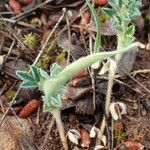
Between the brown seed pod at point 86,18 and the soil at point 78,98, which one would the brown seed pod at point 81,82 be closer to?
the soil at point 78,98

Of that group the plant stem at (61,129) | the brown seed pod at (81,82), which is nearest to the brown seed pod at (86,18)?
the brown seed pod at (81,82)

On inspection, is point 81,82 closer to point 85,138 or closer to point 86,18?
point 85,138

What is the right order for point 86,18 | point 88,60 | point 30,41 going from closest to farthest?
point 88,60 → point 30,41 → point 86,18

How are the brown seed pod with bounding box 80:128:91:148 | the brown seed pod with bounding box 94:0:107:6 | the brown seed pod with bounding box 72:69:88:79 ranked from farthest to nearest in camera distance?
1. the brown seed pod with bounding box 94:0:107:6
2. the brown seed pod with bounding box 72:69:88:79
3. the brown seed pod with bounding box 80:128:91:148

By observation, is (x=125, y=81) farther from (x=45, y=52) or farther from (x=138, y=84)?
(x=45, y=52)

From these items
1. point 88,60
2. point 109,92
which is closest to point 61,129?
point 109,92

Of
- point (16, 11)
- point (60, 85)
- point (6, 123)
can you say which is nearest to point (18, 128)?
point (6, 123)

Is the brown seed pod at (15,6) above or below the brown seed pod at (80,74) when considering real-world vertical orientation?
above

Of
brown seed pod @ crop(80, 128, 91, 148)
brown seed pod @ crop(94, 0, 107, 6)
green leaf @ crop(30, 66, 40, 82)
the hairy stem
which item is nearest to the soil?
brown seed pod @ crop(80, 128, 91, 148)

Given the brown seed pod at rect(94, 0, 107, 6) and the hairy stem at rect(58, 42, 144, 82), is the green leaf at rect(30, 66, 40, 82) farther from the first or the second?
the brown seed pod at rect(94, 0, 107, 6)
